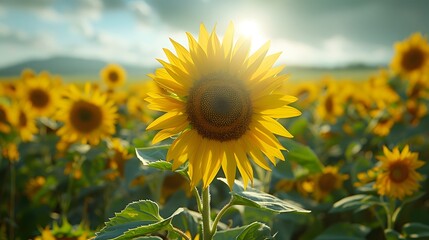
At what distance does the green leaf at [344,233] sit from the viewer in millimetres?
2885

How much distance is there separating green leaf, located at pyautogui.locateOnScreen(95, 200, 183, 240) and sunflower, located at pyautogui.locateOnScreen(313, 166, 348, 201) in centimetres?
250

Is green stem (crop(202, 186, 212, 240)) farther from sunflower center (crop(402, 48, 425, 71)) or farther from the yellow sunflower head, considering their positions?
sunflower center (crop(402, 48, 425, 71))

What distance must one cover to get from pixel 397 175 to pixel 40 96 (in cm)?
473

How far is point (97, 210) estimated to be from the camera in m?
4.13

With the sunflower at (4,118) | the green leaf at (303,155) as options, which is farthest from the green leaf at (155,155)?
the sunflower at (4,118)

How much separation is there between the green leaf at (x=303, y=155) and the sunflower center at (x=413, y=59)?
3575 mm

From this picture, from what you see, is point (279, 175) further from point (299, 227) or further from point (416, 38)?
point (416, 38)

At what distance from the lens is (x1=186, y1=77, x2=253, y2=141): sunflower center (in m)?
1.96

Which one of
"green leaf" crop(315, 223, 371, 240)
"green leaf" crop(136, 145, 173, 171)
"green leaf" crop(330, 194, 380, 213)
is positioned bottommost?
"green leaf" crop(315, 223, 371, 240)

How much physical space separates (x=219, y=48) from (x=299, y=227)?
7.77ft

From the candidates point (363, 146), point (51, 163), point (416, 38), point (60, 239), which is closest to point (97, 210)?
point (51, 163)

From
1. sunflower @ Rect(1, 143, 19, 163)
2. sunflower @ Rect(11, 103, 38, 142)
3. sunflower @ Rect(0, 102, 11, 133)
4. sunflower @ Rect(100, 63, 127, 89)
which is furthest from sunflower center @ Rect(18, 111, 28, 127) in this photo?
sunflower @ Rect(100, 63, 127, 89)

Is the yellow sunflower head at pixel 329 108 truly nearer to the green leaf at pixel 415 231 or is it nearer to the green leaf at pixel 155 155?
the green leaf at pixel 415 231

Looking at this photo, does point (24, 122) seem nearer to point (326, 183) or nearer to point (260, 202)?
point (326, 183)
